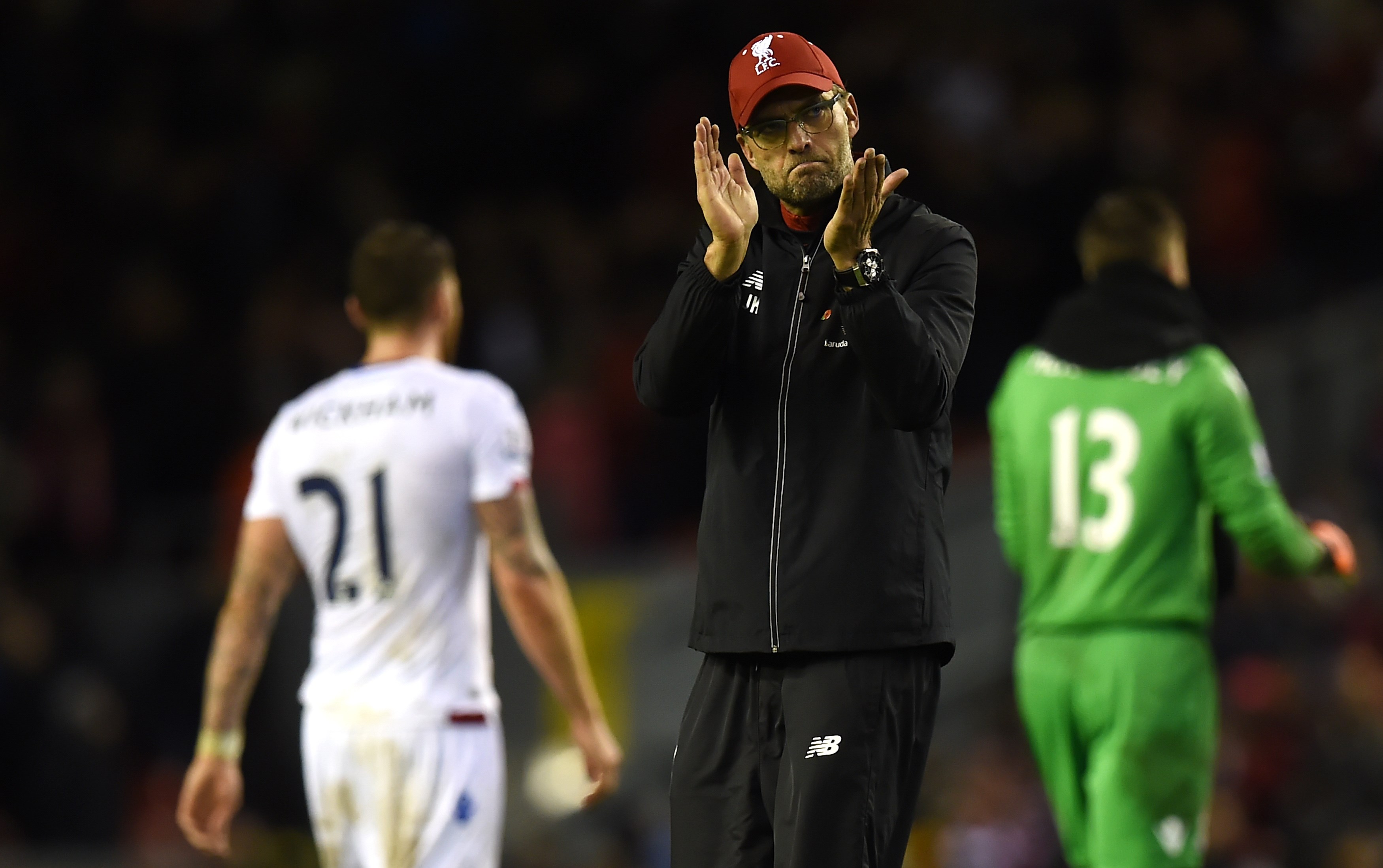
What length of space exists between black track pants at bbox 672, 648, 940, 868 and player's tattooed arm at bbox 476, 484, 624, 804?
55.3 inches

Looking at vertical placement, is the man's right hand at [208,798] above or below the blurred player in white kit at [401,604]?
below

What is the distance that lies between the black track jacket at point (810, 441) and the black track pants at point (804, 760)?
0.25ft

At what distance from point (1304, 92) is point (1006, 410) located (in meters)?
6.89

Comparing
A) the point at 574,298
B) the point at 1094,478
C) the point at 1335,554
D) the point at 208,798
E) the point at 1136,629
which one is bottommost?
the point at 208,798

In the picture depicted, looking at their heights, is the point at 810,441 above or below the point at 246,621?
above

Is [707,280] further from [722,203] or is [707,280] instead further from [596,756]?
[596,756]

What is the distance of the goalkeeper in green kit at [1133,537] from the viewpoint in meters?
6.17

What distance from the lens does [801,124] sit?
4172mm

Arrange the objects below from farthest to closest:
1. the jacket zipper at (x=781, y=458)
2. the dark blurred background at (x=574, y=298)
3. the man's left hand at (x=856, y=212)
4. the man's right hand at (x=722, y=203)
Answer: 1. the dark blurred background at (x=574, y=298)
2. the jacket zipper at (x=781, y=458)
3. the man's right hand at (x=722, y=203)
4. the man's left hand at (x=856, y=212)

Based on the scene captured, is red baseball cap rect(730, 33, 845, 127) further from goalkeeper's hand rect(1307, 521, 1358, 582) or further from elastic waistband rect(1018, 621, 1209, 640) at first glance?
goalkeeper's hand rect(1307, 521, 1358, 582)

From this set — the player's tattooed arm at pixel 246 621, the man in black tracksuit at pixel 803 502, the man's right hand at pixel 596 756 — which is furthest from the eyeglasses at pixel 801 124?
the player's tattooed arm at pixel 246 621

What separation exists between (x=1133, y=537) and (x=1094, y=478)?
0.24m

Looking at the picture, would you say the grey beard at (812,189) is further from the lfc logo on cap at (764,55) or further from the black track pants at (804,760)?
the black track pants at (804,760)

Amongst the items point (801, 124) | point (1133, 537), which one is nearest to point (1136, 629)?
point (1133, 537)
